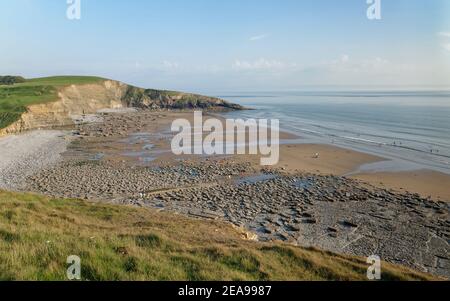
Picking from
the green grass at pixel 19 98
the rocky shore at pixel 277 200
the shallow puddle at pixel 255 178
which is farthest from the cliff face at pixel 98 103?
the shallow puddle at pixel 255 178

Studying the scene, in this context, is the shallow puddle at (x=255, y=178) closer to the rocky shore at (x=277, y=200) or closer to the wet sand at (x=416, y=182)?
the rocky shore at (x=277, y=200)

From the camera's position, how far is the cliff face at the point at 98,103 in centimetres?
5957

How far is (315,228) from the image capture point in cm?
1828

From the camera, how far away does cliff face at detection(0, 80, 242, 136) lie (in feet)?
195

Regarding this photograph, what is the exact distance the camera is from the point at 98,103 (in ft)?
299

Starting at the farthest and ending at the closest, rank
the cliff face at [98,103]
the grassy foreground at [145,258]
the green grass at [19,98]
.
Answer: the cliff face at [98,103] < the green grass at [19,98] < the grassy foreground at [145,258]

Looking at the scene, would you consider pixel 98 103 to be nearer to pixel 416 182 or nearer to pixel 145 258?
pixel 416 182

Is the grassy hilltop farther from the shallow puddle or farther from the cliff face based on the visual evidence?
the shallow puddle

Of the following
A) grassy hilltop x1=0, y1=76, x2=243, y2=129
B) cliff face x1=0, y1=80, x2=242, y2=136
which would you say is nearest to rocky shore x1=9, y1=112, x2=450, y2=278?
cliff face x1=0, y1=80, x2=242, y2=136

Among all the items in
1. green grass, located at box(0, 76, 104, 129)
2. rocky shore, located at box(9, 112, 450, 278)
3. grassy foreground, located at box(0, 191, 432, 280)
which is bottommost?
rocky shore, located at box(9, 112, 450, 278)
